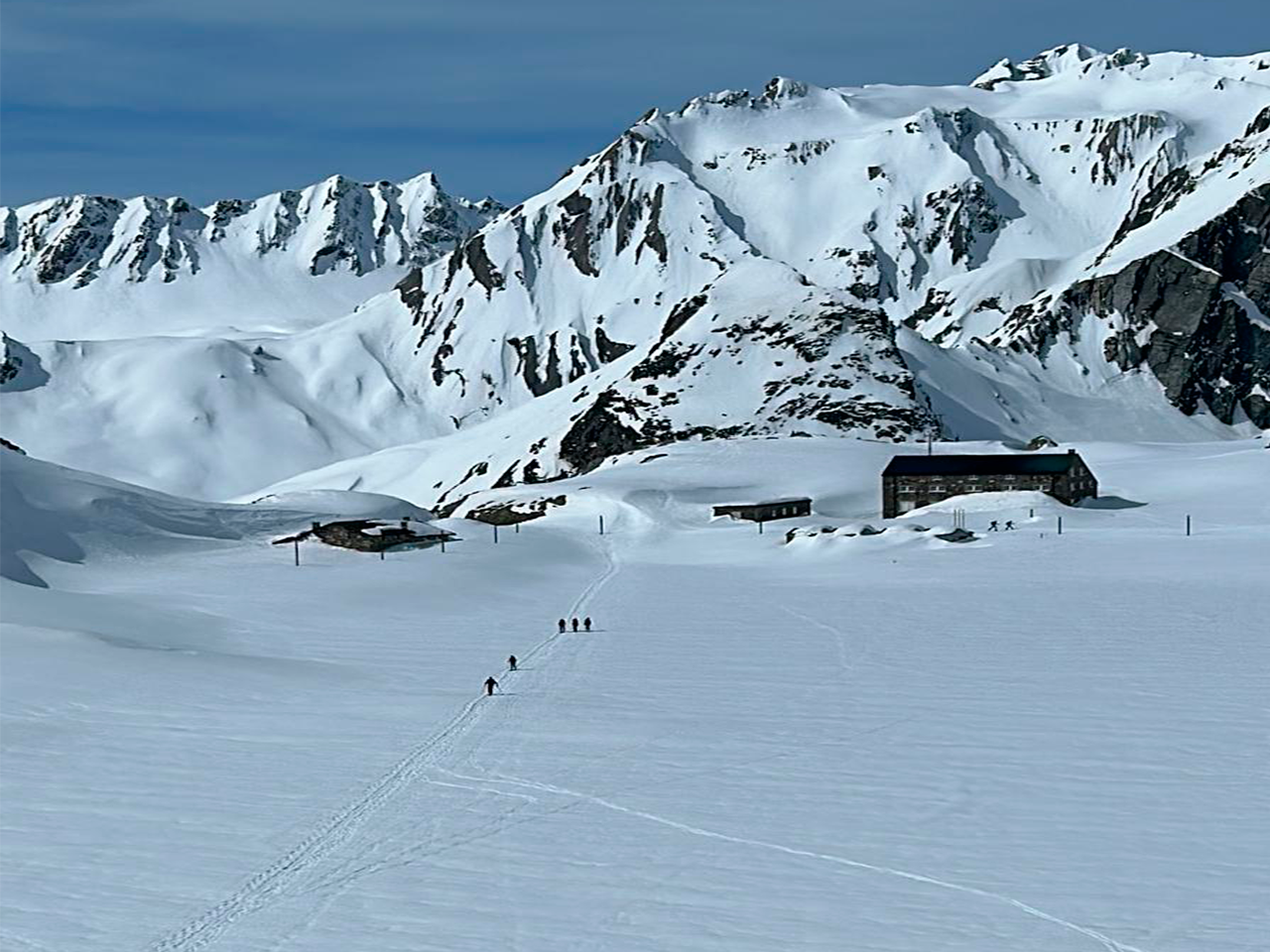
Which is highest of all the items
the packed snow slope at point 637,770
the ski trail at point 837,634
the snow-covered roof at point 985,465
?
the snow-covered roof at point 985,465

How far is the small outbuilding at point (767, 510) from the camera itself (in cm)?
9838

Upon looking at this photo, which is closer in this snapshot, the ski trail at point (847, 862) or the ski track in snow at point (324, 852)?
the ski track in snow at point (324, 852)

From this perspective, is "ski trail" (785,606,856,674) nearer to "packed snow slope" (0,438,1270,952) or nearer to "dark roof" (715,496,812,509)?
"packed snow slope" (0,438,1270,952)

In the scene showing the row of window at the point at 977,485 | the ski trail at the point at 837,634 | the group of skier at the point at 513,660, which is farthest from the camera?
the row of window at the point at 977,485

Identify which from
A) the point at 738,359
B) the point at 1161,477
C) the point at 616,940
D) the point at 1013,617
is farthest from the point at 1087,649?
the point at 738,359

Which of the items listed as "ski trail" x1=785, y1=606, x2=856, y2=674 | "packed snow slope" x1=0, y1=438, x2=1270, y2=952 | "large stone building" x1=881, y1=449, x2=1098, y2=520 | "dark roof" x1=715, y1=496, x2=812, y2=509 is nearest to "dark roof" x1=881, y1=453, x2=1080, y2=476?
"large stone building" x1=881, y1=449, x2=1098, y2=520

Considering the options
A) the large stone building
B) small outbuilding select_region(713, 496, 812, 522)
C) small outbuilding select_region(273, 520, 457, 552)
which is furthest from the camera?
small outbuilding select_region(713, 496, 812, 522)

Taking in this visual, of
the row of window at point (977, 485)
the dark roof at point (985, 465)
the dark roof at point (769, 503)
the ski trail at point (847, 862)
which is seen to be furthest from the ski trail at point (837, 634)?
the dark roof at point (985, 465)

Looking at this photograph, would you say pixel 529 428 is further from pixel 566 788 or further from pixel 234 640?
pixel 566 788

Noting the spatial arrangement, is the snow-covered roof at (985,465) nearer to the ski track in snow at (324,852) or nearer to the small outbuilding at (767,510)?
the small outbuilding at (767,510)

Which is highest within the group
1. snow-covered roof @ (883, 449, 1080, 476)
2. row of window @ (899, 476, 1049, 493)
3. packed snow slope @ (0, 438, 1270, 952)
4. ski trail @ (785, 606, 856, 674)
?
snow-covered roof @ (883, 449, 1080, 476)

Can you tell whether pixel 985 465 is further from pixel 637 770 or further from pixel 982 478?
pixel 637 770

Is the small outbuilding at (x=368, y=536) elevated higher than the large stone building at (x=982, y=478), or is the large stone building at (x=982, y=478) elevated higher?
the large stone building at (x=982, y=478)

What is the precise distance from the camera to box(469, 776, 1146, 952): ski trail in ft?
58.3
